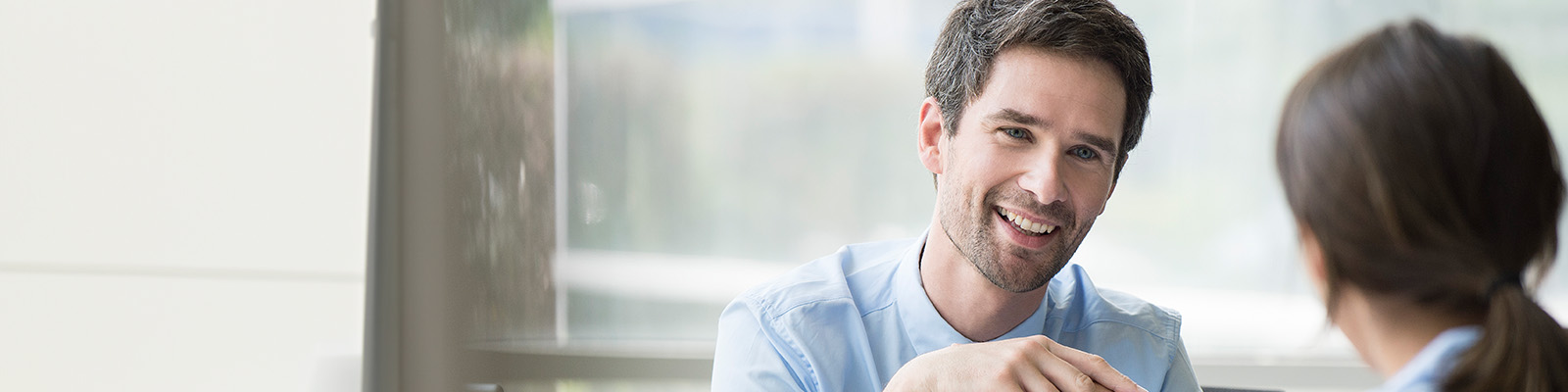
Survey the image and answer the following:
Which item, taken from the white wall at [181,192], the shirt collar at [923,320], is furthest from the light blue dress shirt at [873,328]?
the white wall at [181,192]

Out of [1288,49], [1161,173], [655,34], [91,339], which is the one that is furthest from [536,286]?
[1288,49]

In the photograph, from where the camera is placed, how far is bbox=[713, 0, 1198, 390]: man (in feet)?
2.04

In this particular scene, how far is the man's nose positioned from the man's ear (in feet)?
0.30

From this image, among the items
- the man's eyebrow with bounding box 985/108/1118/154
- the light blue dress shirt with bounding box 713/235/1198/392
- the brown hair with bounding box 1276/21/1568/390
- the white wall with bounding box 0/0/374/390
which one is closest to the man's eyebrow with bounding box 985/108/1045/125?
the man's eyebrow with bounding box 985/108/1118/154

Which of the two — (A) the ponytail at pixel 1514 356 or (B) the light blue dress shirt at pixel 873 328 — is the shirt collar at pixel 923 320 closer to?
(B) the light blue dress shirt at pixel 873 328

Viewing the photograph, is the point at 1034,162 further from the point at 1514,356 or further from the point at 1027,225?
the point at 1514,356

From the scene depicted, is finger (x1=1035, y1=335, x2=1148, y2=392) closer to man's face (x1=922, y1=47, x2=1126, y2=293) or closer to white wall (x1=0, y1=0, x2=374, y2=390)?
man's face (x1=922, y1=47, x2=1126, y2=293)

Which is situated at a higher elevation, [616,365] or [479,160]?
[479,160]

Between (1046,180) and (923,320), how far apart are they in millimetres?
125

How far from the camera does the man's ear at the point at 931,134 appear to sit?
71 centimetres

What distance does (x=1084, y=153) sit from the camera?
0.63m

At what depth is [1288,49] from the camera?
1521mm

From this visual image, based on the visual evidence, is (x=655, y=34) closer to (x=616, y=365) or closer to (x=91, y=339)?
(x=616, y=365)

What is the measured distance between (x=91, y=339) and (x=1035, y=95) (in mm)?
478
